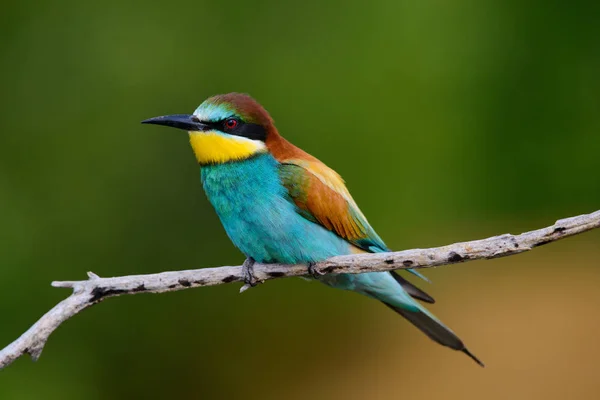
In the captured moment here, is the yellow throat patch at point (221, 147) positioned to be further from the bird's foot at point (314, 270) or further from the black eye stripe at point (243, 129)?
the bird's foot at point (314, 270)

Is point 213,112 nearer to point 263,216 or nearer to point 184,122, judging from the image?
point 184,122

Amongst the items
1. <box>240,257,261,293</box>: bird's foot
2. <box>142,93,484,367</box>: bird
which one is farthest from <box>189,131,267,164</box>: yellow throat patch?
<box>240,257,261,293</box>: bird's foot

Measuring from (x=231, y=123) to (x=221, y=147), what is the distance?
0.28 feet

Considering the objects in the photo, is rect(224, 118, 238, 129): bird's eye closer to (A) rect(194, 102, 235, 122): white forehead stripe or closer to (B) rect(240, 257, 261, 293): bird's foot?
(A) rect(194, 102, 235, 122): white forehead stripe

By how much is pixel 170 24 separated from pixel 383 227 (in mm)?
1594

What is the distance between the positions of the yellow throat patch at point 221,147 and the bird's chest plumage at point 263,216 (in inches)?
0.9

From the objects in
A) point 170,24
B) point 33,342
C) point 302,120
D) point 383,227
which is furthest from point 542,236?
point 170,24

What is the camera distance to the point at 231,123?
258cm

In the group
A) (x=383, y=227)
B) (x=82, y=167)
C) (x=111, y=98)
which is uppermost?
(x=111, y=98)

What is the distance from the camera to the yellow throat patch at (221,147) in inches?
102

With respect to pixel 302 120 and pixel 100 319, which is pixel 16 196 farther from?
pixel 302 120

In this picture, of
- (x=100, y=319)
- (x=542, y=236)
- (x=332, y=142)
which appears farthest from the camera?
(x=332, y=142)

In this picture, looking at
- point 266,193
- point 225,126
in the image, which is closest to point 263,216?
point 266,193

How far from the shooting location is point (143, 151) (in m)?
4.21
